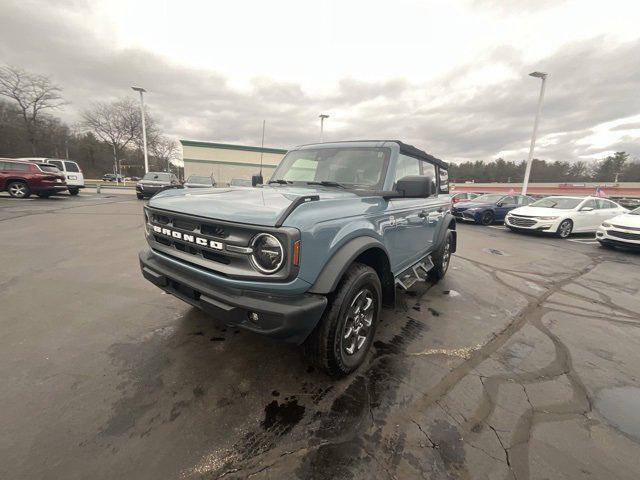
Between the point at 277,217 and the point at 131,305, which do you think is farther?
the point at 131,305

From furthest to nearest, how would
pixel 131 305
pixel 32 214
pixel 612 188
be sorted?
pixel 612 188 < pixel 32 214 < pixel 131 305

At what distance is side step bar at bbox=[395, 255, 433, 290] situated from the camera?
135 inches


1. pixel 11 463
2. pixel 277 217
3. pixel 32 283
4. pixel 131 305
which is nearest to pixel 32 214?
pixel 32 283

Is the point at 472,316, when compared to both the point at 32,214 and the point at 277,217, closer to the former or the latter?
the point at 277,217

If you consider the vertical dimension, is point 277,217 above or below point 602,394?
above

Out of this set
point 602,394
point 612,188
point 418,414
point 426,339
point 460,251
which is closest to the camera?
point 418,414

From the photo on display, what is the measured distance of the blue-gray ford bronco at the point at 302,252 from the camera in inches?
76.0

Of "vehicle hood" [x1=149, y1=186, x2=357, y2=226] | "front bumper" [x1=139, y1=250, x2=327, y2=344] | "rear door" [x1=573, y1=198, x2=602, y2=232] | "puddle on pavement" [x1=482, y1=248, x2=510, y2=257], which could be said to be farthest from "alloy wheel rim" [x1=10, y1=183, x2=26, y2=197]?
"rear door" [x1=573, y1=198, x2=602, y2=232]

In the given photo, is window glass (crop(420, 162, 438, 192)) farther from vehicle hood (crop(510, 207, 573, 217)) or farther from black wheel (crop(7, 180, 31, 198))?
black wheel (crop(7, 180, 31, 198))

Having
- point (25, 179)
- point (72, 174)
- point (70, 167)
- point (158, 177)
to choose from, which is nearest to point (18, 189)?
point (25, 179)

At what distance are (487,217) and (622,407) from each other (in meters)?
12.3

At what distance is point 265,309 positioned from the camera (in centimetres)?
188

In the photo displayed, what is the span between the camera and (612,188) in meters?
41.6

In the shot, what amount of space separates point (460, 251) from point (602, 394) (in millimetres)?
5490
